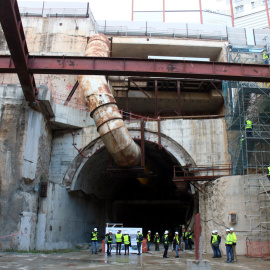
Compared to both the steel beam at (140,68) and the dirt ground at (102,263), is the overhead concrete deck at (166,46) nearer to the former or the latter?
the steel beam at (140,68)

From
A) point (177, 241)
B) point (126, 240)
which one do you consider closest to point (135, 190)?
point (126, 240)

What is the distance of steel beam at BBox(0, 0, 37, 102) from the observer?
1073 cm

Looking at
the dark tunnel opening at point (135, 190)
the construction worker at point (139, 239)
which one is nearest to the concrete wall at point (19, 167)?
the dark tunnel opening at point (135, 190)

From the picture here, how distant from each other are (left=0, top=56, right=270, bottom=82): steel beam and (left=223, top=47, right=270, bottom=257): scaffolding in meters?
3.47

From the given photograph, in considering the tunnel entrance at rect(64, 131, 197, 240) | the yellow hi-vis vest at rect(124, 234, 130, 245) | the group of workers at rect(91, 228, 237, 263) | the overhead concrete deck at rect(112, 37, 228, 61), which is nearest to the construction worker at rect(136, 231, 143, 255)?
the group of workers at rect(91, 228, 237, 263)

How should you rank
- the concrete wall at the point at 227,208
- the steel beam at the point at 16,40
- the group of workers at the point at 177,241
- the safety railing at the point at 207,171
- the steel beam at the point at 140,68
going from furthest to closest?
the safety railing at the point at 207,171, the concrete wall at the point at 227,208, the steel beam at the point at 140,68, the group of workers at the point at 177,241, the steel beam at the point at 16,40

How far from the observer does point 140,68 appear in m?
14.3

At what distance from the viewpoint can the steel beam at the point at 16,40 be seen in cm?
1073

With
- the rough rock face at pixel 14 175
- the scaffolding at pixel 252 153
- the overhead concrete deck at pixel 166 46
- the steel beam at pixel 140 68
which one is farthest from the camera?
the overhead concrete deck at pixel 166 46

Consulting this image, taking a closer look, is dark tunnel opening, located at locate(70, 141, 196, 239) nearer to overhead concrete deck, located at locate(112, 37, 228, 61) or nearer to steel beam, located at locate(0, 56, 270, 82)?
steel beam, located at locate(0, 56, 270, 82)

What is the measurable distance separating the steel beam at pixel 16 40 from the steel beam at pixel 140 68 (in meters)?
0.47

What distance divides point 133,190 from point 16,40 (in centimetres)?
2183

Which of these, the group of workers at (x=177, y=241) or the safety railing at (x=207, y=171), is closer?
the group of workers at (x=177, y=241)

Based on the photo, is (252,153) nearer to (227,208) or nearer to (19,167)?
(227,208)
